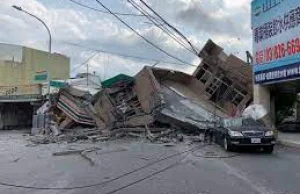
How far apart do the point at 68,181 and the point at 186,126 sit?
1713 centimetres

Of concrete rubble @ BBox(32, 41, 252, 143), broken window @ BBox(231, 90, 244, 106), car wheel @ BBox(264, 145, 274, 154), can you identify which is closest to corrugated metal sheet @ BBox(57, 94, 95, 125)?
concrete rubble @ BBox(32, 41, 252, 143)

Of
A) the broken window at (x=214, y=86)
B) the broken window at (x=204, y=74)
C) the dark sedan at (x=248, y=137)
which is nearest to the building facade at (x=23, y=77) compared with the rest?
the broken window at (x=204, y=74)

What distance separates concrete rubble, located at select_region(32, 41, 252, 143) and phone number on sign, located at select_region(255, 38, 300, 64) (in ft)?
15.2

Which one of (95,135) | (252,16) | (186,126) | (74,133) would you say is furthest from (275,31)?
(74,133)

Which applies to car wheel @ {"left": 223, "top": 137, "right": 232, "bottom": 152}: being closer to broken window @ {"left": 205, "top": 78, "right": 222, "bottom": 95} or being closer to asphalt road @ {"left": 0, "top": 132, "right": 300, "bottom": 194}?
asphalt road @ {"left": 0, "top": 132, "right": 300, "bottom": 194}

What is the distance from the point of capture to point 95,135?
31203mm

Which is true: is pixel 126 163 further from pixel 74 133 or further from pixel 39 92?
pixel 39 92

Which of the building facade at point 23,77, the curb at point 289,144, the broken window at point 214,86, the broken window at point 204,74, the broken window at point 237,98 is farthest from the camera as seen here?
the building facade at point 23,77

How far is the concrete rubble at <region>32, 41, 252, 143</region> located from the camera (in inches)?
1169

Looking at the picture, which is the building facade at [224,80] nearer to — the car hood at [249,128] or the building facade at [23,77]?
the car hood at [249,128]

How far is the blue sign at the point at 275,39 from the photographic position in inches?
981

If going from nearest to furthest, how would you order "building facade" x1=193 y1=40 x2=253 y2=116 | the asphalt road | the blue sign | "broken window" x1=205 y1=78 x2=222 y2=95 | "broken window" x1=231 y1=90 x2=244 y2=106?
the asphalt road → the blue sign → "building facade" x1=193 y1=40 x2=253 y2=116 → "broken window" x1=231 y1=90 x2=244 y2=106 → "broken window" x1=205 y1=78 x2=222 y2=95

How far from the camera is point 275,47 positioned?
26.9 metres

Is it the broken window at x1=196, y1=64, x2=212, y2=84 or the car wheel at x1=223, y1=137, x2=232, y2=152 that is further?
the broken window at x1=196, y1=64, x2=212, y2=84
